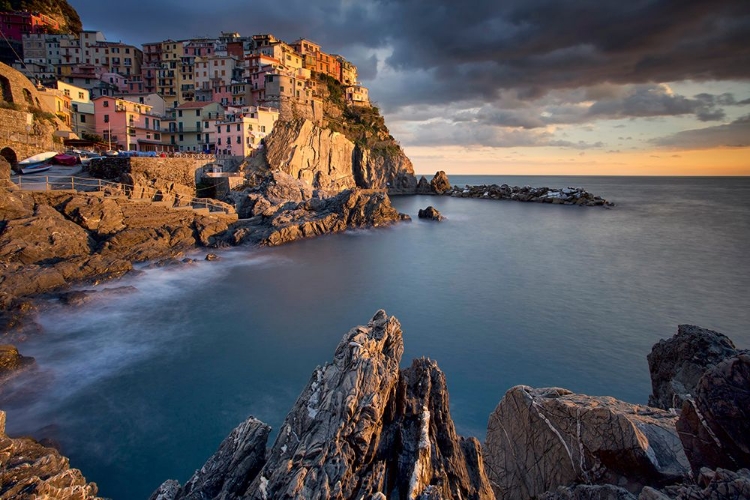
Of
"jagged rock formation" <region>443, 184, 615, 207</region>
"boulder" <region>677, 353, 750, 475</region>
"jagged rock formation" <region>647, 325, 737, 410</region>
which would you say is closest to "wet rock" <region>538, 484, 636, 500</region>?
"boulder" <region>677, 353, 750, 475</region>

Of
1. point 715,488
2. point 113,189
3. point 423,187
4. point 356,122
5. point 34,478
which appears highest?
point 356,122

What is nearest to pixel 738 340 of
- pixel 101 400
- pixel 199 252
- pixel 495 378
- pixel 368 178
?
pixel 495 378

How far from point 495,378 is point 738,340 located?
12439mm

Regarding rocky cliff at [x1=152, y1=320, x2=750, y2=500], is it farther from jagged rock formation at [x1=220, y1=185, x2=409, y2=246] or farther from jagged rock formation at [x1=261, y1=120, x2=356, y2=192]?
jagged rock formation at [x1=261, y1=120, x2=356, y2=192]

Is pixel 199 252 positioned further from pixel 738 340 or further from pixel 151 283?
pixel 738 340

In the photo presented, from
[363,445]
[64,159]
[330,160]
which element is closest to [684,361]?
[363,445]

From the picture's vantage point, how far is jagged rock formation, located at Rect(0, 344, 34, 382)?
1370 centimetres

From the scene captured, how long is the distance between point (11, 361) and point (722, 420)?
61.8 feet

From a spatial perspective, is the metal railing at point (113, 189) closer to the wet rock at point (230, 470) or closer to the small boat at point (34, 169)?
the small boat at point (34, 169)

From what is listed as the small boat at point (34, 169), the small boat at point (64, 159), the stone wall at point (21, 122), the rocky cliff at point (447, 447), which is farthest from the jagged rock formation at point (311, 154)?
the rocky cliff at point (447, 447)

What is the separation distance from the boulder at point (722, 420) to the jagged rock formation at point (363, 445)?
2.85m

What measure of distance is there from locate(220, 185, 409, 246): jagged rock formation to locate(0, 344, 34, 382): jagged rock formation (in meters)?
20.6

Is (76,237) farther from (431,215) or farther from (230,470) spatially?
(431,215)

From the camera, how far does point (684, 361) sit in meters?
9.36
